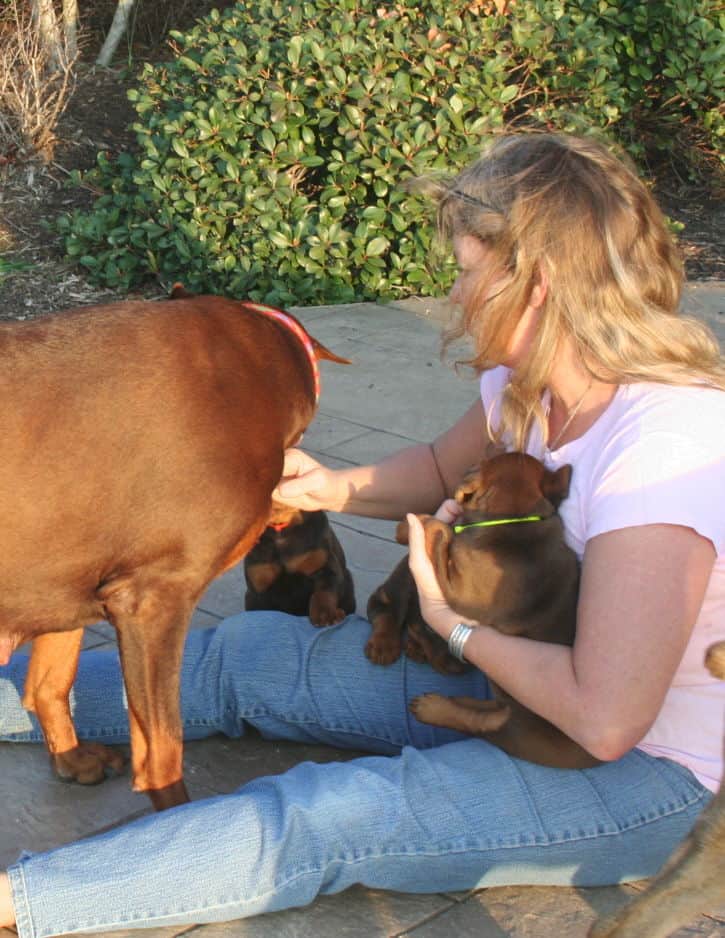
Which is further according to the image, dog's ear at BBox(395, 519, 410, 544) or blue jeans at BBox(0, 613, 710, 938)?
dog's ear at BBox(395, 519, 410, 544)

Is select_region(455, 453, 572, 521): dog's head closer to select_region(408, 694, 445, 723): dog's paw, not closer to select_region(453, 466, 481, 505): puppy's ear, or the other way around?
select_region(453, 466, 481, 505): puppy's ear

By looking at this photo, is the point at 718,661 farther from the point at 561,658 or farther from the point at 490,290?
the point at 490,290

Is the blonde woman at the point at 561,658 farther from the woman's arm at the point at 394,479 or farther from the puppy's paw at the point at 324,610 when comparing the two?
the puppy's paw at the point at 324,610

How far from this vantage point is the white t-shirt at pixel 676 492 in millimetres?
2449

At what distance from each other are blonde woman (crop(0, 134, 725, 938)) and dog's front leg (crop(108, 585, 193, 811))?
277 millimetres

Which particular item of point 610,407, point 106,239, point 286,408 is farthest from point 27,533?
point 106,239

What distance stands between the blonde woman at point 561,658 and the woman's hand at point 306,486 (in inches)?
23.0

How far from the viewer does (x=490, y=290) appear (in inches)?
108

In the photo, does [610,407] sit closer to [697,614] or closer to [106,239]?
[697,614]

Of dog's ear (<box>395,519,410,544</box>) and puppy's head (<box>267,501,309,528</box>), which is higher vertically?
dog's ear (<box>395,519,410,544</box>)

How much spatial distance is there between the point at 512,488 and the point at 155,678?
0.92 metres

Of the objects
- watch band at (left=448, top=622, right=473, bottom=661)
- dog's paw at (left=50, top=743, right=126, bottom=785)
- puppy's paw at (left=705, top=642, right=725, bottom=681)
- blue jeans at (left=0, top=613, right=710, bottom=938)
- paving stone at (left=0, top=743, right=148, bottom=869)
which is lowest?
paving stone at (left=0, top=743, right=148, bottom=869)

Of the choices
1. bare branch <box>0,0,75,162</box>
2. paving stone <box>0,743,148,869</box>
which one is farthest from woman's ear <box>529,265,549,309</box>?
bare branch <box>0,0,75,162</box>

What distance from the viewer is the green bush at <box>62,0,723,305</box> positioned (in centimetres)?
705
